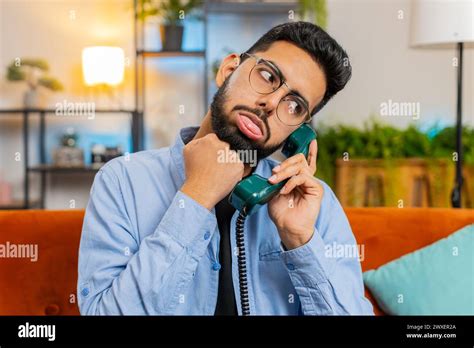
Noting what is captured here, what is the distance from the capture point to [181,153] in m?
0.94

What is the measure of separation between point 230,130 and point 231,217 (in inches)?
5.3

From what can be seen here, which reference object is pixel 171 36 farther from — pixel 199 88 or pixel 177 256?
pixel 177 256

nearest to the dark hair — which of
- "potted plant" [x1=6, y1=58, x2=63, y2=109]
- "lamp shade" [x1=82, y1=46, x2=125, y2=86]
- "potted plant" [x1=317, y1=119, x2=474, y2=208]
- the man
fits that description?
the man

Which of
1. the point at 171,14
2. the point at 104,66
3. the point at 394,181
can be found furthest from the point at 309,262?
the point at 171,14

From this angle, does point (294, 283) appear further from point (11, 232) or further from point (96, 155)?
point (96, 155)

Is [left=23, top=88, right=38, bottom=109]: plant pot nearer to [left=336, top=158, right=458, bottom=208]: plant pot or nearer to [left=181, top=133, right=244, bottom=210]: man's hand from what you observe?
[left=336, top=158, right=458, bottom=208]: plant pot

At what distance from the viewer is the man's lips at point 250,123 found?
0.89m

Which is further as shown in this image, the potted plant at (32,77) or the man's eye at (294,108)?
the potted plant at (32,77)

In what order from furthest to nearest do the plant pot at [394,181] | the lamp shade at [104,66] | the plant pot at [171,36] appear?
the plant pot at [171,36], the lamp shade at [104,66], the plant pot at [394,181]

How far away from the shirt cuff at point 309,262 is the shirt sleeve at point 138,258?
0.39 ft

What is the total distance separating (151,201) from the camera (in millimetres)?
900

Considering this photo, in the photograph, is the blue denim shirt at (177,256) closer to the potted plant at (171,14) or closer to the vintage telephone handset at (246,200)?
the vintage telephone handset at (246,200)

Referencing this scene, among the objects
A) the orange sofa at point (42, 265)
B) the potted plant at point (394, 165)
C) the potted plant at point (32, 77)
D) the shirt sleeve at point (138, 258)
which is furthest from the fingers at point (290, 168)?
the potted plant at point (32, 77)
